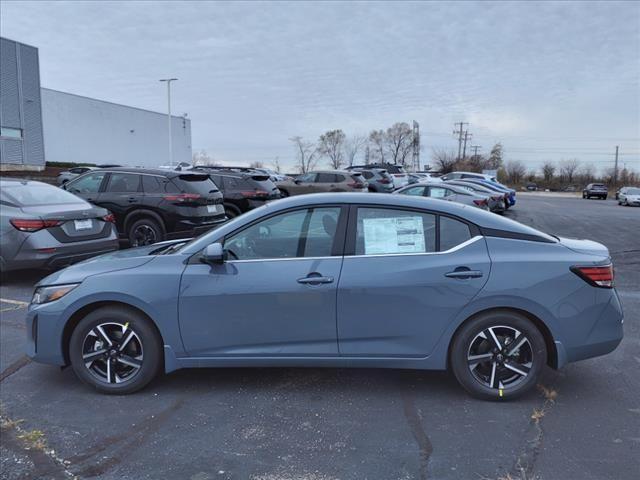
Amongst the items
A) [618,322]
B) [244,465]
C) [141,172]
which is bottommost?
[244,465]

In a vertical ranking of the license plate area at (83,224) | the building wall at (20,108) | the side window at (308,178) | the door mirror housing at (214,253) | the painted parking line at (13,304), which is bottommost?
the painted parking line at (13,304)

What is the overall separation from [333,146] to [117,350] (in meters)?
98.7

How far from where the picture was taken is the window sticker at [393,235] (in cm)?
375

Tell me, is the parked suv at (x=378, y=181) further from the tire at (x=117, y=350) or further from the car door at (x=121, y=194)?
the tire at (x=117, y=350)

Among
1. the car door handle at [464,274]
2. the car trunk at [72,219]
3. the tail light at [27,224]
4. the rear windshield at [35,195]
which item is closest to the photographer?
the car door handle at [464,274]

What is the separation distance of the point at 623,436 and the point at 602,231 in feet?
47.0

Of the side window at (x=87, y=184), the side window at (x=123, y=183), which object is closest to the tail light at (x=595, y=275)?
the side window at (x=123, y=183)

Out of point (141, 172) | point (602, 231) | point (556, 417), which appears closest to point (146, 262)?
point (556, 417)

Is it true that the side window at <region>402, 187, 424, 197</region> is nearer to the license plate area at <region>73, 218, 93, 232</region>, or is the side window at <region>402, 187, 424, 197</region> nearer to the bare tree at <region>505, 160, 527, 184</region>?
the license plate area at <region>73, 218, 93, 232</region>

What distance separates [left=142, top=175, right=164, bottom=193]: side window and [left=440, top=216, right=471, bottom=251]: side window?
7454mm

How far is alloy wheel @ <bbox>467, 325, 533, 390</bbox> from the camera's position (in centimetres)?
366

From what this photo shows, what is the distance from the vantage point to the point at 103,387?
3.85 metres

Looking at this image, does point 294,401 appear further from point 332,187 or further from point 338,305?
point 332,187

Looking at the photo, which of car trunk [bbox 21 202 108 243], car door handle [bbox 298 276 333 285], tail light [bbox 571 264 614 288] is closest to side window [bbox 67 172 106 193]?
car trunk [bbox 21 202 108 243]
